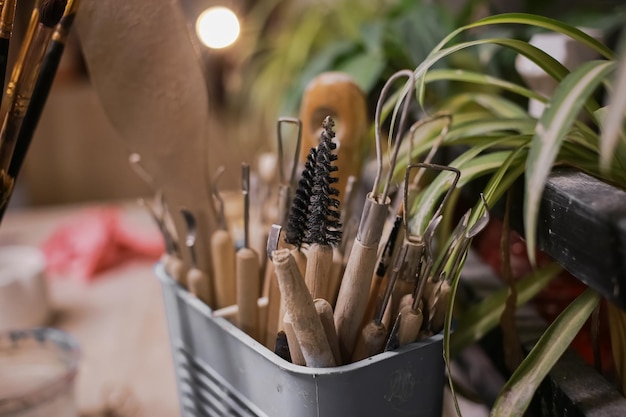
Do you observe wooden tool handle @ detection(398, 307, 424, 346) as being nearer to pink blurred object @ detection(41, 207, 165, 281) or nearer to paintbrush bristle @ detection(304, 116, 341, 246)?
paintbrush bristle @ detection(304, 116, 341, 246)

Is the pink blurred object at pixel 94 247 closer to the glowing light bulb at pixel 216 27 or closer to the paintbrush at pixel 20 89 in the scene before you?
the glowing light bulb at pixel 216 27

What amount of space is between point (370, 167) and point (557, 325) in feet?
0.84

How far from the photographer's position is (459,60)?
0.57 metres

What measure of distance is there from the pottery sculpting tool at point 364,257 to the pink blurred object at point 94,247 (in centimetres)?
50

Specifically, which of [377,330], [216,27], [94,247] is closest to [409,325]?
[377,330]

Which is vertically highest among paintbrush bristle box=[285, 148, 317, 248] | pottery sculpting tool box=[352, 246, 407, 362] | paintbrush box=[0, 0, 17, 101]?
paintbrush box=[0, 0, 17, 101]

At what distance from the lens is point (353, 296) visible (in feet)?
0.95

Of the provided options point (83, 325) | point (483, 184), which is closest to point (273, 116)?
point (83, 325)

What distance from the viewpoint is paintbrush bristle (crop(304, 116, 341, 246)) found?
0.90ft

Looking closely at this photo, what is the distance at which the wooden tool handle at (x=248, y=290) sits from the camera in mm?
329

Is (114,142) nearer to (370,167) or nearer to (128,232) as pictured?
(128,232)

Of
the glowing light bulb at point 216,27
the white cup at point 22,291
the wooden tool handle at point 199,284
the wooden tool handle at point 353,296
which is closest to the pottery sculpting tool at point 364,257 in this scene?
the wooden tool handle at point 353,296

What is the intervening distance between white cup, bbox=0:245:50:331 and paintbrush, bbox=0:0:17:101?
12.6 inches

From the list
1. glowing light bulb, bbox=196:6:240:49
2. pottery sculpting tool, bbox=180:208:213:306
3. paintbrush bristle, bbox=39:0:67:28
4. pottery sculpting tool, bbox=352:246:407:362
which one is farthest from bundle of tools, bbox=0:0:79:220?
glowing light bulb, bbox=196:6:240:49
